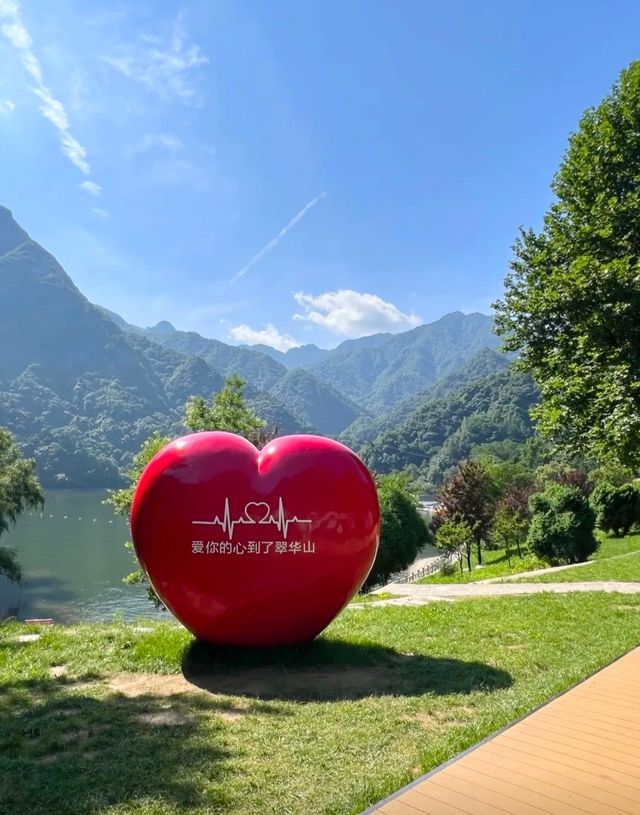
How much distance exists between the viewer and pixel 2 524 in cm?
3900

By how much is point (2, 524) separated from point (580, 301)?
36.5 m

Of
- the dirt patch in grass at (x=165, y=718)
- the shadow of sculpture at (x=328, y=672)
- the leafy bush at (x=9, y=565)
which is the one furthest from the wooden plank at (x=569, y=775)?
the leafy bush at (x=9, y=565)

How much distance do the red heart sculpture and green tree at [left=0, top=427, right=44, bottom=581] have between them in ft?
108

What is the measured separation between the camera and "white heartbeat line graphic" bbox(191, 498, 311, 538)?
7766mm

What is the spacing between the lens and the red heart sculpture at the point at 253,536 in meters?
7.74

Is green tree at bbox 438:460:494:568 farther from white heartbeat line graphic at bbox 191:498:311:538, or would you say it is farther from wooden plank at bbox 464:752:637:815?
wooden plank at bbox 464:752:637:815

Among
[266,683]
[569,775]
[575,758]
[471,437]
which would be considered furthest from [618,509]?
[471,437]

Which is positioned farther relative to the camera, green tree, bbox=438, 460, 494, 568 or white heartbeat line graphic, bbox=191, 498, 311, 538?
green tree, bbox=438, 460, 494, 568

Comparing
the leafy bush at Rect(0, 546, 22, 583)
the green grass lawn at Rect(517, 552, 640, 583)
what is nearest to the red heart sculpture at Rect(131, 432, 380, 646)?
the green grass lawn at Rect(517, 552, 640, 583)

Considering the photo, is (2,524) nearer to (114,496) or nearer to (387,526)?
(114,496)

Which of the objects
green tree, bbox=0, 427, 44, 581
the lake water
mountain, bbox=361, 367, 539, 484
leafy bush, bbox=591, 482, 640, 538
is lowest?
the lake water

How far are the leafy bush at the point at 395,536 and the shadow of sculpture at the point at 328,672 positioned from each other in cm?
2909

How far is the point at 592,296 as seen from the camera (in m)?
15.8

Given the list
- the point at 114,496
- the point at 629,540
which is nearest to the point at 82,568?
the point at 114,496
